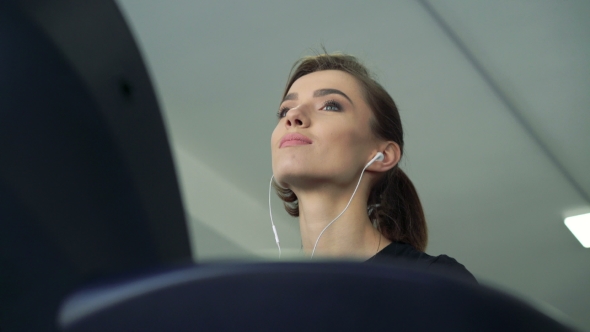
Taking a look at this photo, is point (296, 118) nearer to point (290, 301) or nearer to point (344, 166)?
point (344, 166)

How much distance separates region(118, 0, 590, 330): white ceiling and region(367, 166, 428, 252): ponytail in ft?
5.11

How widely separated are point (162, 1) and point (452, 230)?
115 inches

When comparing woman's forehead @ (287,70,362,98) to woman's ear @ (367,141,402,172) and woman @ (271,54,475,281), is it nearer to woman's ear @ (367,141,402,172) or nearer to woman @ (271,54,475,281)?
woman @ (271,54,475,281)

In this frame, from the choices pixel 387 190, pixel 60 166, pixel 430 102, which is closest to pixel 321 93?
Answer: pixel 387 190

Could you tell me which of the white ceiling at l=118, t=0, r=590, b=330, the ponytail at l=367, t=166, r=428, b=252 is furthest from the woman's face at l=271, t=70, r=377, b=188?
the white ceiling at l=118, t=0, r=590, b=330

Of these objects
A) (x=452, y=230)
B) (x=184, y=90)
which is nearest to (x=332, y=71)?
(x=184, y=90)

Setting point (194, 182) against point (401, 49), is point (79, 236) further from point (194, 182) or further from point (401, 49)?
point (194, 182)

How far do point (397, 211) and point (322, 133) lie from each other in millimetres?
319

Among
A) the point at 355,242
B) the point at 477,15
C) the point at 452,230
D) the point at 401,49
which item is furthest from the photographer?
the point at 452,230

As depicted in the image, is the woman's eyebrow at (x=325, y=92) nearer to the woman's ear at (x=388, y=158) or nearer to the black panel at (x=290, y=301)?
A: the woman's ear at (x=388, y=158)

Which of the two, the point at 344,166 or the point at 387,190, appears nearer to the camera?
the point at 344,166

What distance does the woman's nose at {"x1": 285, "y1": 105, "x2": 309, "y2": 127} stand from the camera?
4.34 ft

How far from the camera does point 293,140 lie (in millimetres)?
1284

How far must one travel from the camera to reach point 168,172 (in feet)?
0.79
